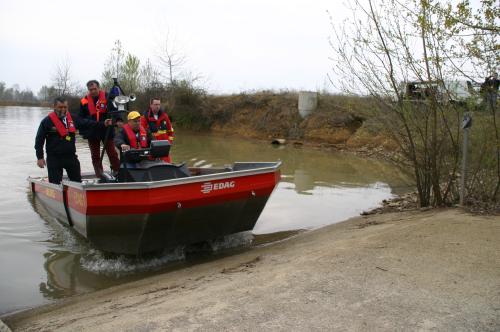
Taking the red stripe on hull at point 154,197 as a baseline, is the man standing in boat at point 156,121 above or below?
above

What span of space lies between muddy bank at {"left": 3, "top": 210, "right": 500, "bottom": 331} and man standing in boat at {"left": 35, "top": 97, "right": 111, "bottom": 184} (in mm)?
2644

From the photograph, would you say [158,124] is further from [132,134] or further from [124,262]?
[124,262]

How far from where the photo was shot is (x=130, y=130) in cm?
672

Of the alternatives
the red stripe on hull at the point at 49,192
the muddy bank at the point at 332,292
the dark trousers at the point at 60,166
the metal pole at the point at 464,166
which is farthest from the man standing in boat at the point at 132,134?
the metal pole at the point at 464,166

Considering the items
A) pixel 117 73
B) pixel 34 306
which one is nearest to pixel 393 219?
pixel 34 306

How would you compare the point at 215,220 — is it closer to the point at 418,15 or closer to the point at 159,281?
the point at 159,281

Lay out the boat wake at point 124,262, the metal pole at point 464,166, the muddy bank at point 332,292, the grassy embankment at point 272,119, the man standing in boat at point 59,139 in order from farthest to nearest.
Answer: the grassy embankment at point 272,119, the man standing in boat at point 59,139, the metal pole at point 464,166, the boat wake at point 124,262, the muddy bank at point 332,292

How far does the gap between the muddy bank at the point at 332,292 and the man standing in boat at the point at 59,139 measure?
2644 mm

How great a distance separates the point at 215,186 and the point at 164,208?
0.71m

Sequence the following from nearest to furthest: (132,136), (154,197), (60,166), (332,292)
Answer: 1. (332,292)
2. (154,197)
3. (132,136)
4. (60,166)

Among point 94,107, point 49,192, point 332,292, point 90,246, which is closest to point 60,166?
point 49,192

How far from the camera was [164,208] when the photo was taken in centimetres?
568

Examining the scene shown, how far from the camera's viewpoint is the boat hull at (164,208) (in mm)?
5609

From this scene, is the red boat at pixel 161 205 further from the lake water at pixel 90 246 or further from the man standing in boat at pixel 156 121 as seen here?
the man standing in boat at pixel 156 121
